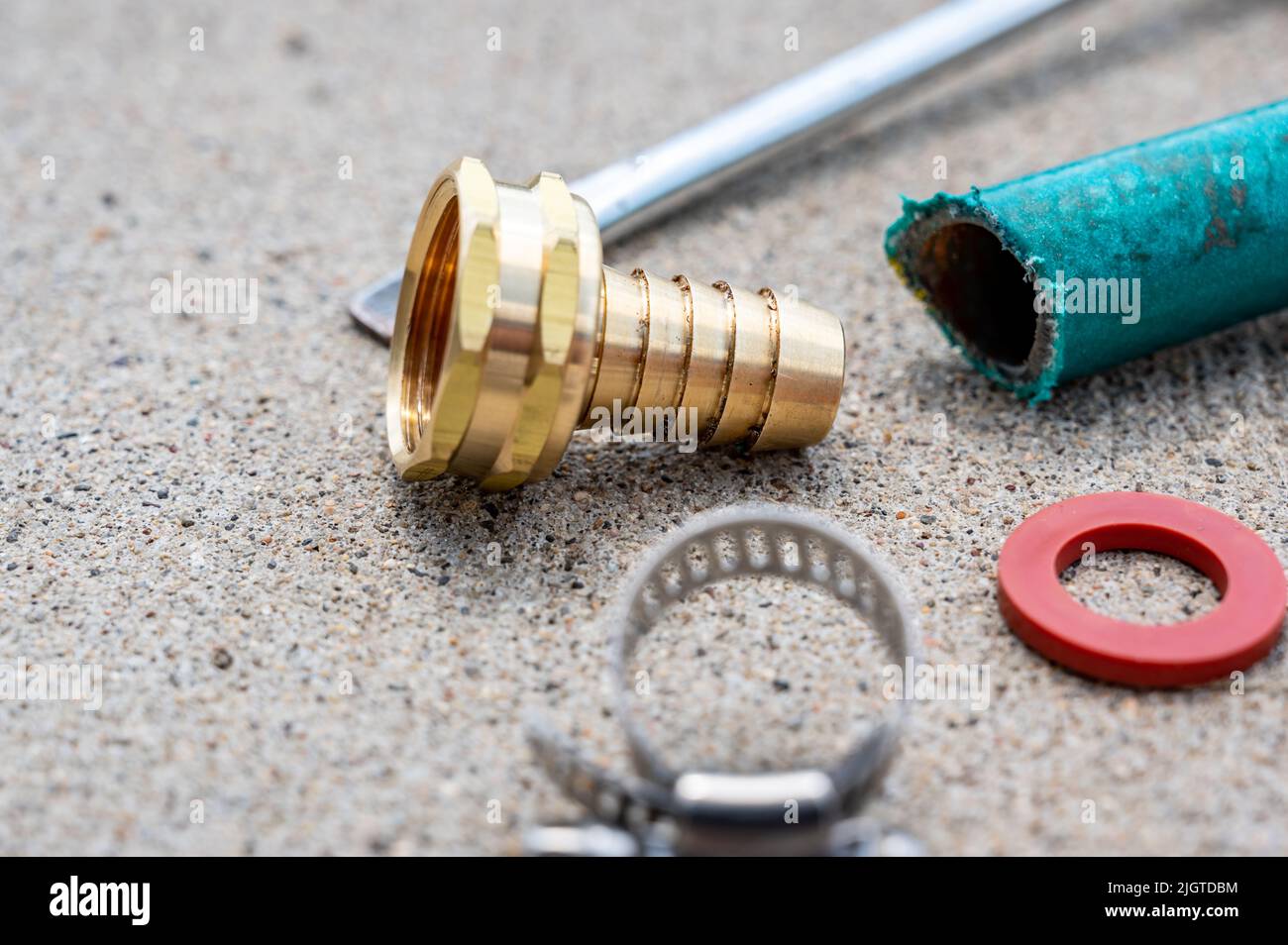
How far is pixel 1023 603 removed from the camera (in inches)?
64.5

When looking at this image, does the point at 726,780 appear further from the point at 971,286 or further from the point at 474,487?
the point at 971,286

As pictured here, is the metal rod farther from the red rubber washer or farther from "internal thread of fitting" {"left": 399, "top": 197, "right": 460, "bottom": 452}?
the red rubber washer

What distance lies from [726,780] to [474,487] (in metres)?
0.73

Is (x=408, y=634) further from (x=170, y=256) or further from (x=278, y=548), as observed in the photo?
(x=170, y=256)

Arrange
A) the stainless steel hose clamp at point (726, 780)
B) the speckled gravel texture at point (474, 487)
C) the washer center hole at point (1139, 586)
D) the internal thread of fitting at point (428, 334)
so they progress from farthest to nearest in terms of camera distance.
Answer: the internal thread of fitting at point (428, 334) → the washer center hole at point (1139, 586) → the speckled gravel texture at point (474, 487) → the stainless steel hose clamp at point (726, 780)

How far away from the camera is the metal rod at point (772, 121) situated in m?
2.42

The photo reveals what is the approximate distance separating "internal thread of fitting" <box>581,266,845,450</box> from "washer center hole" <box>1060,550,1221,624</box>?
42cm

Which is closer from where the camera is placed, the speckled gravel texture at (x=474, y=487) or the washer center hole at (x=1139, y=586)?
the speckled gravel texture at (x=474, y=487)

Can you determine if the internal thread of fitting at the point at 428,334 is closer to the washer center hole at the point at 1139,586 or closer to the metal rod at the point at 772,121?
the metal rod at the point at 772,121

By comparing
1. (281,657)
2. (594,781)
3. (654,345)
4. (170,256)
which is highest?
(170,256)

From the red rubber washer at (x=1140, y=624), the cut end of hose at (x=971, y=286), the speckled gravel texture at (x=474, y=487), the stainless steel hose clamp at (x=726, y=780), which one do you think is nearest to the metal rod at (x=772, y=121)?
the speckled gravel texture at (x=474, y=487)

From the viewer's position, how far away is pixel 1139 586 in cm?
173
